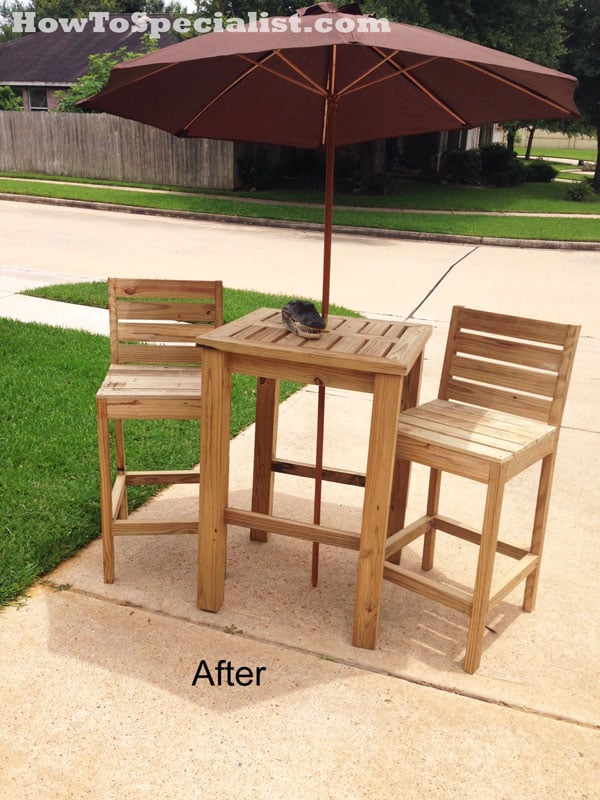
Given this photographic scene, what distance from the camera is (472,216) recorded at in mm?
20141

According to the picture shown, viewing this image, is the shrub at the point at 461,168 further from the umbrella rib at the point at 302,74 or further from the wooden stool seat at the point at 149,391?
the wooden stool seat at the point at 149,391

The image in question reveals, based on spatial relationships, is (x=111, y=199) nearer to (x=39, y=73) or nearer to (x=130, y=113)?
(x=130, y=113)

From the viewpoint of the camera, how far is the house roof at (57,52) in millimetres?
37344

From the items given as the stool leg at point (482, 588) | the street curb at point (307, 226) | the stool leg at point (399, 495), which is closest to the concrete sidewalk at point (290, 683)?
the stool leg at point (482, 588)

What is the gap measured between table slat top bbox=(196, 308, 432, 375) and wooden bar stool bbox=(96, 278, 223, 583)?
1.40ft

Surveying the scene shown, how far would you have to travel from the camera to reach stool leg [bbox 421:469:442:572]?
3.75m

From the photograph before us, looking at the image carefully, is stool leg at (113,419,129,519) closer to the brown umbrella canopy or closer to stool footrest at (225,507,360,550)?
stool footrest at (225,507,360,550)

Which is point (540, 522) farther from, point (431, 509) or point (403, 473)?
point (403, 473)

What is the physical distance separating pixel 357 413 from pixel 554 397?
108 inches

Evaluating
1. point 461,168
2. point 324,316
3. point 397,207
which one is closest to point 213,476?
point 324,316

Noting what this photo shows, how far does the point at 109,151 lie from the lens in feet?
82.6

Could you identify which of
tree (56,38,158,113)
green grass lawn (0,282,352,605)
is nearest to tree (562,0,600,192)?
tree (56,38,158,113)

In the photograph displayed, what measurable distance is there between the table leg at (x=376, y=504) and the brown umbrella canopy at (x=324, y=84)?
122cm

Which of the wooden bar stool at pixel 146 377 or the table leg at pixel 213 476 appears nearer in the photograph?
the table leg at pixel 213 476
